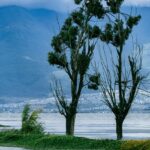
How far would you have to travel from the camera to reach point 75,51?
38.7m

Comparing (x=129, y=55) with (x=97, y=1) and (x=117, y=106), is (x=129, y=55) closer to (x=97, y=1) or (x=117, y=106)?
(x=117, y=106)

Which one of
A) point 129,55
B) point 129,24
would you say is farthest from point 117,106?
point 129,24

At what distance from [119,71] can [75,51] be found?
5022 mm

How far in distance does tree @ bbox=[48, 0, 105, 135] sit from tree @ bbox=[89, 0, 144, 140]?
83 cm

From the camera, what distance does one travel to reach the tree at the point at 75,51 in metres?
38.3

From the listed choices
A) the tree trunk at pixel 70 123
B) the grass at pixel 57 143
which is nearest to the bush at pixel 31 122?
the tree trunk at pixel 70 123

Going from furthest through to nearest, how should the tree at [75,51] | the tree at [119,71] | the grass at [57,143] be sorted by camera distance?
the tree at [75,51] → the tree at [119,71] → the grass at [57,143]

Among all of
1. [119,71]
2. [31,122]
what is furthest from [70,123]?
[119,71]

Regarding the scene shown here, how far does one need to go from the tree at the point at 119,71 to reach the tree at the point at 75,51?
834mm

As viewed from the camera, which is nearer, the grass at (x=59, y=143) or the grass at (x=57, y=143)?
the grass at (x=59, y=143)

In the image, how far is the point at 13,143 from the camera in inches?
1293

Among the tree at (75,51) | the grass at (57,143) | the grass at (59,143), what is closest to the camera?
the grass at (59,143)

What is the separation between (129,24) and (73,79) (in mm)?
4547

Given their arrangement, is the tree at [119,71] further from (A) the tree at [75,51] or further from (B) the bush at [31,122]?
(B) the bush at [31,122]
